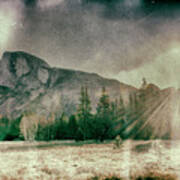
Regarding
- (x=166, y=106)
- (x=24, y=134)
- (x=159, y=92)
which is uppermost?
(x=159, y=92)

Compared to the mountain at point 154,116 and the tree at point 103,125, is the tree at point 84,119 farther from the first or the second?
the mountain at point 154,116

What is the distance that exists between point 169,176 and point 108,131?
1492 inches

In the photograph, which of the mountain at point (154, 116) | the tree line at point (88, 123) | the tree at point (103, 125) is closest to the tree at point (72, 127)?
the tree line at point (88, 123)

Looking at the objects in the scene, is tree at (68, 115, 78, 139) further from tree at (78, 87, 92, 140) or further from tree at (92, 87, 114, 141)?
tree at (92, 87, 114, 141)

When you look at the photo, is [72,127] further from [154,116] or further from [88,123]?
[154,116]

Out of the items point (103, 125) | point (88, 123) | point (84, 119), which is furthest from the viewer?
point (84, 119)

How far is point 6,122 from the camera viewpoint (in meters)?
96.4

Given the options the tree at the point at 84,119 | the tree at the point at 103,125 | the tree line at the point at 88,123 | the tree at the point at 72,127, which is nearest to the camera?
the tree at the point at 103,125

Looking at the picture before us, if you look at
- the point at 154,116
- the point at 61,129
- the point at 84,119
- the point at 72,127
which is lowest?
→ the point at 61,129

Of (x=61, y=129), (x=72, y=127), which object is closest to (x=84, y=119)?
(x=72, y=127)

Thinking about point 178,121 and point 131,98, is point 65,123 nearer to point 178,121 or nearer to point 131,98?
point 131,98

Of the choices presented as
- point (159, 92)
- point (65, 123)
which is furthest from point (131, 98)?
point (65, 123)

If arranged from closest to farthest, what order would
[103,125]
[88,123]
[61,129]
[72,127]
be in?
[103,125]
[88,123]
[72,127]
[61,129]

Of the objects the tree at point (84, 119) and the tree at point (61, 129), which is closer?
the tree at point (84, 119)
